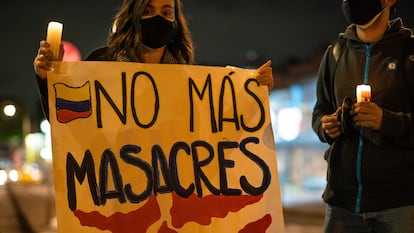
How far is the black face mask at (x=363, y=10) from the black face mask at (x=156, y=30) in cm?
84

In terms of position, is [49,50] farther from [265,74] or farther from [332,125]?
[332,125]

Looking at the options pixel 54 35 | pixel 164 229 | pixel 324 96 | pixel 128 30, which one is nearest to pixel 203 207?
pixel 164 229

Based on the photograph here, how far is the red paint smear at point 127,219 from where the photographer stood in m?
2.51

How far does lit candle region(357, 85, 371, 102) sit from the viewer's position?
2.44 metres

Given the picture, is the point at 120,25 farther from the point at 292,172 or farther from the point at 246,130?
the point at 292,172

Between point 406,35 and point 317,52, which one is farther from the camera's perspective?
point 317,52

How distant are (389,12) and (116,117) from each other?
52.4 inches

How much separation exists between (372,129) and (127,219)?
1134 millimetres

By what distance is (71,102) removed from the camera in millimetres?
2586

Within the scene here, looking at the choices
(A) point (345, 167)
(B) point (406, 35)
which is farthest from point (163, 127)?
(B) point (406, 35)

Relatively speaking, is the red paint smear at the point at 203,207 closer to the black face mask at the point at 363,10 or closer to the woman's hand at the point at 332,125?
the woman's hand at the point at 332,125

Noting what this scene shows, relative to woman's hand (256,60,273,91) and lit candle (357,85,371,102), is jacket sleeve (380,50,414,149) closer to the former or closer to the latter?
lit candle (357,85,371,102)

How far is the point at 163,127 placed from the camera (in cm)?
271

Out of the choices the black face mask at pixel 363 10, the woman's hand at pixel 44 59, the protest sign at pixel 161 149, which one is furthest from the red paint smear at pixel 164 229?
the black face mask at pixel 363 10
